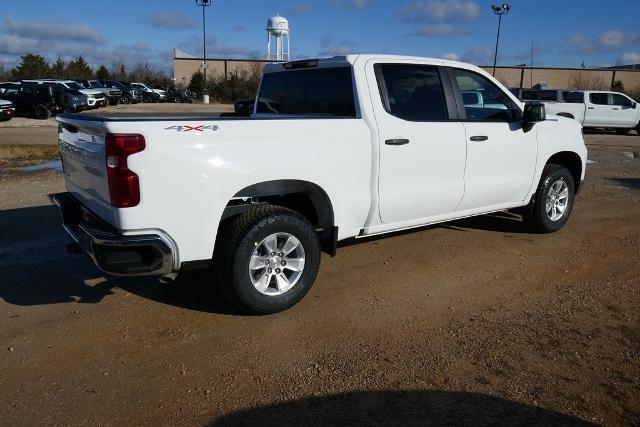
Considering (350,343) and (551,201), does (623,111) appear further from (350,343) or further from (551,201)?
(350,343)

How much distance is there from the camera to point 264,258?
4.20 m

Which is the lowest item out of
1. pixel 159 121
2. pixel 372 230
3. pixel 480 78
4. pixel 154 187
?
pixel 372 230

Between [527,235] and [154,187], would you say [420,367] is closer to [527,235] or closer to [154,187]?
[154,187]

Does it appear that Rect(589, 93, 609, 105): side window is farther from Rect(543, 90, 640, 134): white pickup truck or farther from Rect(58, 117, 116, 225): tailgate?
Rect(58, 117, 116, 225): tailgate

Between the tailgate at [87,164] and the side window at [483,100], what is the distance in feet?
10.9

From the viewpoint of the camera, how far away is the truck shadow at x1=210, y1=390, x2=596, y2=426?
295cm

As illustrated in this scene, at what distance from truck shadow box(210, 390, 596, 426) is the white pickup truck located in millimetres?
21792

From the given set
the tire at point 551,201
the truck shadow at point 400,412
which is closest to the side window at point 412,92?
the tire at point 551,201

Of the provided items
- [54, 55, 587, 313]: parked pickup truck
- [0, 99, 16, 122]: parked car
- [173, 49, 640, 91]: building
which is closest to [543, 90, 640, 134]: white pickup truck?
[54, 55, 587, 313]: parked pickup truck

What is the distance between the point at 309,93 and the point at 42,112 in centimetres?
2530

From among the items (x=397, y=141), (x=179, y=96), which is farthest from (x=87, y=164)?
(x=179, y=96)

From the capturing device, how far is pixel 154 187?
Result: 11.6ft

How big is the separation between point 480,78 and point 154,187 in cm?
355

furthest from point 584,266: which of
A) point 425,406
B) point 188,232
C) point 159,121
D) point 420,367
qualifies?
point 159,121
